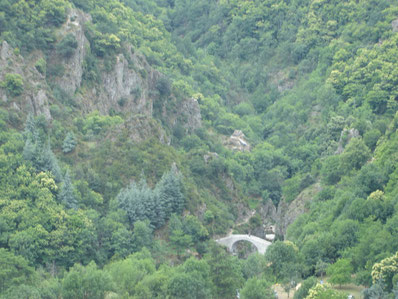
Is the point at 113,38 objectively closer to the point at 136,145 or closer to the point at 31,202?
the point at 136,145

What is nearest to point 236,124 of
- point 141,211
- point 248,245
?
point 248,245

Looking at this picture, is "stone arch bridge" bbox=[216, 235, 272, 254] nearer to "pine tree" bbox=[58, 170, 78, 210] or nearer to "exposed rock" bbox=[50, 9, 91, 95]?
"pine tree" bbox=[58, 170, 78, 210]

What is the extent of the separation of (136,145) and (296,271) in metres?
33.6

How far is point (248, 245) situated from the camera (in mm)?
115250

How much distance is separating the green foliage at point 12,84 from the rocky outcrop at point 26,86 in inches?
19.8

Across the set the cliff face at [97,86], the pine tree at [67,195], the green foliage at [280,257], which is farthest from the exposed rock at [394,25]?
the pine tree at [67,195]

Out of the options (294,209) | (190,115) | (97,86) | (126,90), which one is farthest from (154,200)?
(190,115)

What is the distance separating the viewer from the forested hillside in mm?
87812

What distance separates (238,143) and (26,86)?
161 feet

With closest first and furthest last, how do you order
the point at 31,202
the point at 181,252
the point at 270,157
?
1. the point at 31,202
2. the point at 181,252
3. the point at 270,157

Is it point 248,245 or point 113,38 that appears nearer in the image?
point 248,245

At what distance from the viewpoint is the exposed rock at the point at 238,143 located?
14916cm

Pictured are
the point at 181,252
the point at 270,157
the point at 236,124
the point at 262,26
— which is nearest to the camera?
the point at 181,252

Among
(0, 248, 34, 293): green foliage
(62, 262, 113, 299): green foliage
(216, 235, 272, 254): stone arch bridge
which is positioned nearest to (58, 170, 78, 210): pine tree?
(0, 248, 34, 293): green foliage
